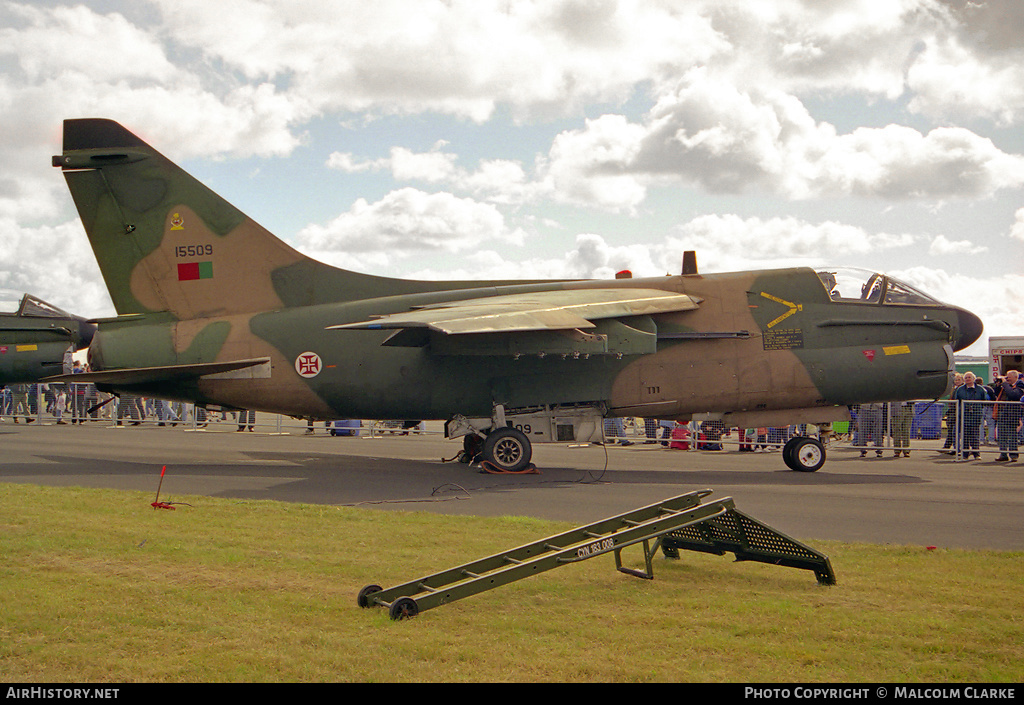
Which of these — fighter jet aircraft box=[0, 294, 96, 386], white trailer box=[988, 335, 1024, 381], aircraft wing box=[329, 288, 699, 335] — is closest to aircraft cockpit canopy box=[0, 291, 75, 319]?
fighter jet aircraft box=[0, 294, 96, 386]

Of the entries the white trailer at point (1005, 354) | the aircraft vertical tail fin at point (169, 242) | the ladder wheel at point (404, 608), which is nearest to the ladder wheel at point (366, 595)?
the ladder wheel at point (404, 608)

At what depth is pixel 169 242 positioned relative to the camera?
16406 millimetres

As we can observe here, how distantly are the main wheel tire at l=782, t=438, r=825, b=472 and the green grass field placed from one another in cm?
837

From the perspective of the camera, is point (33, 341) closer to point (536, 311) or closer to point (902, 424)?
point (536, 311)

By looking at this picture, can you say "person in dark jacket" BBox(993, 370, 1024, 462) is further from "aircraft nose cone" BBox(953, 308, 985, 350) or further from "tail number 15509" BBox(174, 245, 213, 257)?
"tail number 15509" BBox(174, 245, 213, 257)

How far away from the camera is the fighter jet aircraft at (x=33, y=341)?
77.3 feet

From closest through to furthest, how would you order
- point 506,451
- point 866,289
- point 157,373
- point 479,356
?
point 479,356 → point 506,451 → point 157,373 → point 866,289

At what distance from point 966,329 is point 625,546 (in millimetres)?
13154

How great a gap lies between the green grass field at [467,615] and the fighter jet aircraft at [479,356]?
290 inches

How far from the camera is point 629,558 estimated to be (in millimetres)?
7516

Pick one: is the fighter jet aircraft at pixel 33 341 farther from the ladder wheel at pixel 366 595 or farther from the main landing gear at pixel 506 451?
the ladder wheel at pixel 366 595

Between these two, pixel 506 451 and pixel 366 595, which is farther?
pixel 506 451

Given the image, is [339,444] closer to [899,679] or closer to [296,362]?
[296,362]

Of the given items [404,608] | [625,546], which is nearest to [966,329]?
[625,546]
